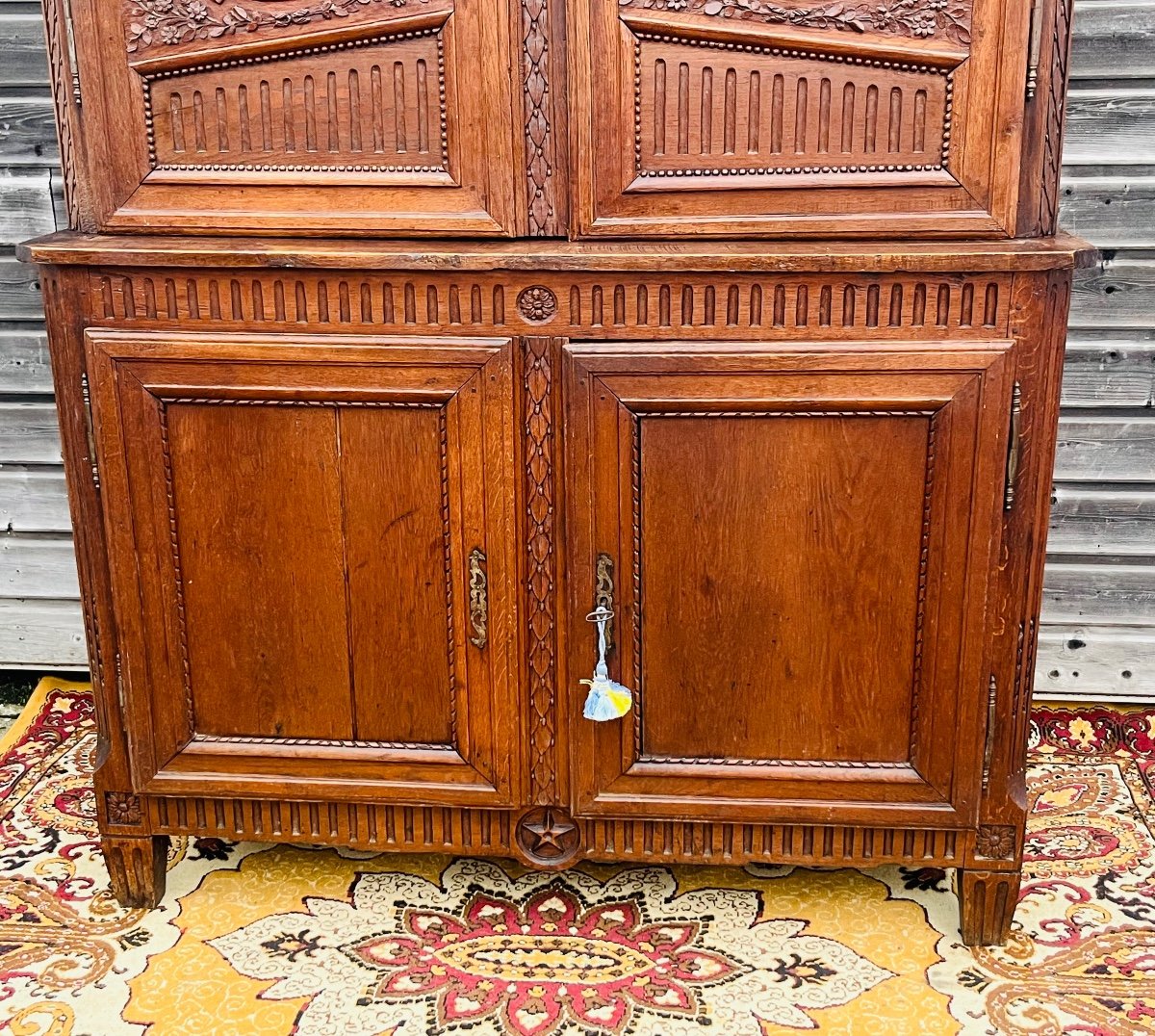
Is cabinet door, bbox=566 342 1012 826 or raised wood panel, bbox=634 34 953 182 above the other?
raised wood panel, bbox=634 34 953 182

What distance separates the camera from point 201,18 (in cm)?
192

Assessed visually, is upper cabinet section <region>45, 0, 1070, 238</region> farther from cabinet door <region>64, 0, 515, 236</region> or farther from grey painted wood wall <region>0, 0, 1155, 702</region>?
grey painted wood wall <region>0, 0, 1155, 702</region>

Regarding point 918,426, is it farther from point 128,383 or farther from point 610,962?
point 128,383

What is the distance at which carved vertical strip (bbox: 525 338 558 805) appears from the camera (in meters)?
1.97

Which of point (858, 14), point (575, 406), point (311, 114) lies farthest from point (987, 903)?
point (311, 114)

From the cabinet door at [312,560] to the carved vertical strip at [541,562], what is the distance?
36mm

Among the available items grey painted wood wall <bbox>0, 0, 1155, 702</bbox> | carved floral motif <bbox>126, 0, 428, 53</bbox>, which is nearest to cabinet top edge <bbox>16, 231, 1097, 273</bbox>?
carved floral motif <bbox>126, 0, 428, 53</bbox>

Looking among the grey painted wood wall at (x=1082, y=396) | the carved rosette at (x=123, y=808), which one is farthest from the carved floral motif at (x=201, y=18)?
the carved rosette at (x=123, y=808)

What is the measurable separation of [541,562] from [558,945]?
0.68m

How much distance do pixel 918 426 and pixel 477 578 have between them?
29.3 inches

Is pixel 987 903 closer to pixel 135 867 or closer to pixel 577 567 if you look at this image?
pixel 577 567

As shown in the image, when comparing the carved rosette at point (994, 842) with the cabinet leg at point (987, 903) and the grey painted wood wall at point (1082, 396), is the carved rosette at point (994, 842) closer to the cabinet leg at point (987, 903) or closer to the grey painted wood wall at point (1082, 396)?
the cabinet leg at point (987, 903)

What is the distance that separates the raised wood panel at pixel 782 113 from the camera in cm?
186

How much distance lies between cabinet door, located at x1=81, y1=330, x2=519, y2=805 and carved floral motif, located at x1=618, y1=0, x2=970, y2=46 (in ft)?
1.93
